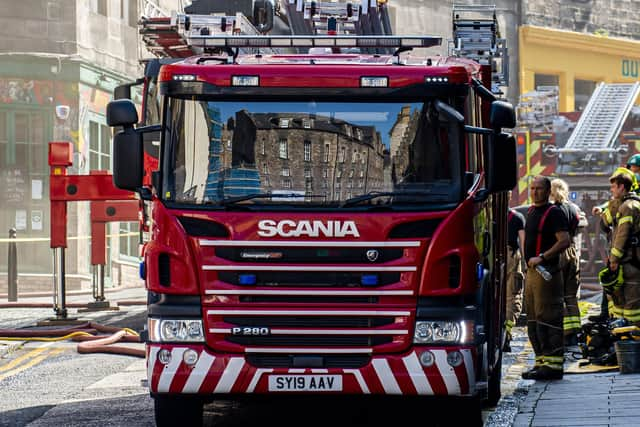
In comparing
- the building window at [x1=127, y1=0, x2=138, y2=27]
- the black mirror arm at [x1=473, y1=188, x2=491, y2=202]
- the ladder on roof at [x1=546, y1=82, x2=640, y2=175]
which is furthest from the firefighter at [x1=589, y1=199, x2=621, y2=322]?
the building window at [x1=127, y1=0, x2=138, y2=27]

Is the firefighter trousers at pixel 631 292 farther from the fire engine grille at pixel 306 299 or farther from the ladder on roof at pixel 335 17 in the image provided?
the fire engine grille at pixel 306 299

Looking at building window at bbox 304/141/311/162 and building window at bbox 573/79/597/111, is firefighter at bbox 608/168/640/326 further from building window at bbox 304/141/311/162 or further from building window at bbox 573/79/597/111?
building window at bbox 573/79/597/111

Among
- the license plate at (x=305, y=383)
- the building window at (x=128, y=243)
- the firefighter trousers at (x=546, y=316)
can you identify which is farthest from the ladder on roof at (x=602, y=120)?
the license plate at (x=305, y=383)

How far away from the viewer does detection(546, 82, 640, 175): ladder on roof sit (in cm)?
2830

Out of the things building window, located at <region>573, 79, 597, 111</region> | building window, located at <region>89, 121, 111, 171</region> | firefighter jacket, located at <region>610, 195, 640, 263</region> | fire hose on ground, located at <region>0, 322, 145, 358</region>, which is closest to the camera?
firefighter jacket, located at <region>610, 195, 640, 263</region>

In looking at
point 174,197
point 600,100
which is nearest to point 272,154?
point 174,197

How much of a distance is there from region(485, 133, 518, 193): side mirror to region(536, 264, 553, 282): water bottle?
3368mm

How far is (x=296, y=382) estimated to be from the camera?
8508 mm

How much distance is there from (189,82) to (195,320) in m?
1.41

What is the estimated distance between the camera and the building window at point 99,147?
27.2 m

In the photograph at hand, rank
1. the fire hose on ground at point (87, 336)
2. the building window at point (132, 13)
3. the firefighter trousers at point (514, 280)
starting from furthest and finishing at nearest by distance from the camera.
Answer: the building window at point (132, 13) < the firefighter trousers at point (514, 280) < the fire hose on ground at point (87, 336)

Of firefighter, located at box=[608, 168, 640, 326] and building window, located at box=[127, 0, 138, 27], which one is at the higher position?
building window, located at box=[127, 0, 138, 27]

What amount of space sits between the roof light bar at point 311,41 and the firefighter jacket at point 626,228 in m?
4.19

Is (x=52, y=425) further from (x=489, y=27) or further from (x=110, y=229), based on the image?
(x=110, y=229)
